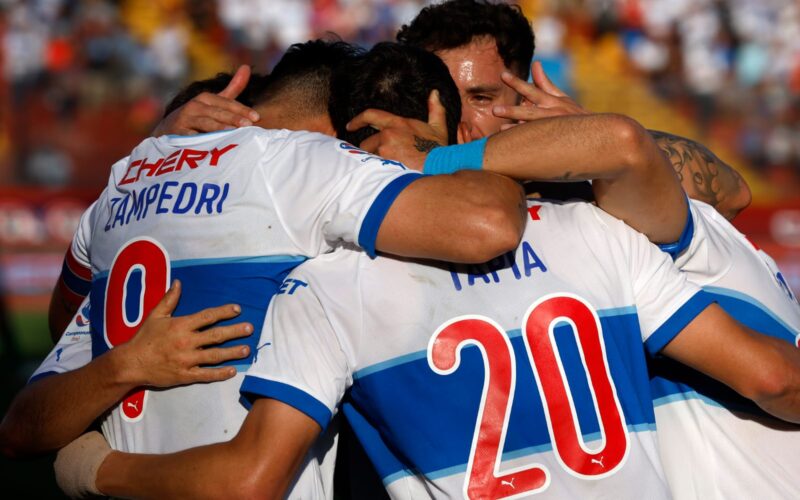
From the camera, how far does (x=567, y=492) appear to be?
7.39 feet

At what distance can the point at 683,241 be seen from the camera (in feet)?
8.22

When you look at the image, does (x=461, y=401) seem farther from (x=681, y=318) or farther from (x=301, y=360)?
(x=681, y=318)

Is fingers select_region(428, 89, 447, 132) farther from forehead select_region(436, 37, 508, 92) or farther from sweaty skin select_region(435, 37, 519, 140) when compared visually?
forehead select_region(436, 37, 508, 92)

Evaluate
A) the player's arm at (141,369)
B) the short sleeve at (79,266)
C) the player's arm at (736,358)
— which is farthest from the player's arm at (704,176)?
the short sleeve at (79,266)

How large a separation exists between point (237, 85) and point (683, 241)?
159 cm

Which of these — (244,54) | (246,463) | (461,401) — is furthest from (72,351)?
(244,54)

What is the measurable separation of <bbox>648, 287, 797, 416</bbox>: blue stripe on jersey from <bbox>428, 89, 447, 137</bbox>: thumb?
92 cm

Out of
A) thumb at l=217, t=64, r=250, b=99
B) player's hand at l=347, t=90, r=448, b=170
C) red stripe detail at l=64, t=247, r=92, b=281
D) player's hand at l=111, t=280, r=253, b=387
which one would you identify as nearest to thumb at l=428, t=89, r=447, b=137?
player's hand at l=347, t=90, r=448, b=170

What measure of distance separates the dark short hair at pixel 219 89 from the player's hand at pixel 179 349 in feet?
3.15

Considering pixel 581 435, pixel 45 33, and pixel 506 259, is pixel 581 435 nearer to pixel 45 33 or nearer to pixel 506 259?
pixel 506 259

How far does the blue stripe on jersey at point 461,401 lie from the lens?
89.3 inches

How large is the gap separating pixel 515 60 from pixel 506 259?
2076mm

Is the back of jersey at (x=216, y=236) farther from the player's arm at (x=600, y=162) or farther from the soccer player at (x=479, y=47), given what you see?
the soccer player at (x=479, y=47)

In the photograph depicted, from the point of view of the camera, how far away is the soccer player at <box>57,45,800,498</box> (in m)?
2.26
